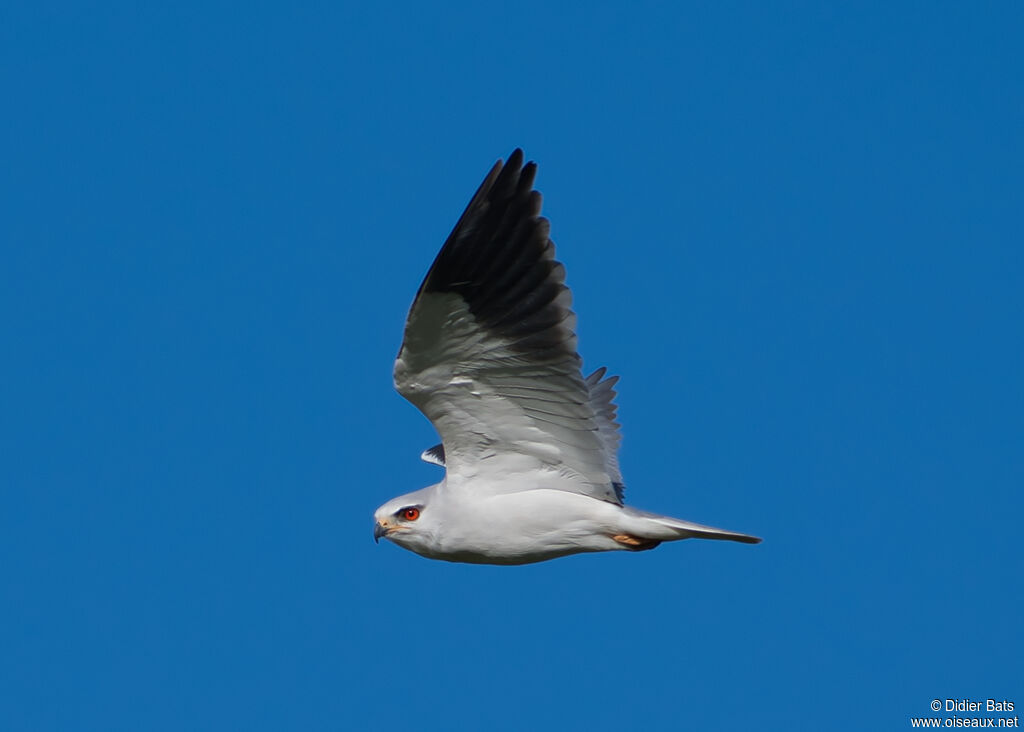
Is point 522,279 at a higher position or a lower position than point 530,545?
higher

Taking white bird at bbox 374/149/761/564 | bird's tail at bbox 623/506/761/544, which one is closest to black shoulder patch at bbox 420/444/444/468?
white bird at bbox 374/149/761/564

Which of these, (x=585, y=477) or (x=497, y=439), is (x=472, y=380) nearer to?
(x=497, y=439)

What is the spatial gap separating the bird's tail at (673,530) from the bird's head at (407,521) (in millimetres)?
1549

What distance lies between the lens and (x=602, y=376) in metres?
13.4

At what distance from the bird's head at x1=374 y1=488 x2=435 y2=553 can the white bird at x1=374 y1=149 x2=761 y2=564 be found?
1 centimetres

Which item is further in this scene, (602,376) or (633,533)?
(602,376)

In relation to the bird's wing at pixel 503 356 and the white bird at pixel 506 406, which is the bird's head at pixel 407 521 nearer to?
the white bird at pixel 506 406

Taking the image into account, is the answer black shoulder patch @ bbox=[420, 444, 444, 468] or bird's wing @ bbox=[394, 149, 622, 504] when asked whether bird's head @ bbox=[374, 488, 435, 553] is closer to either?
bird's wing @ bbox=[394, 149, 622, 504]

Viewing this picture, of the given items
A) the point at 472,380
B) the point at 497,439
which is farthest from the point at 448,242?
the point at 497,439

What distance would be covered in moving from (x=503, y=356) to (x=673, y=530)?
72.8 inches

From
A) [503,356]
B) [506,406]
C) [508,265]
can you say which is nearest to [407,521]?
[506,406]

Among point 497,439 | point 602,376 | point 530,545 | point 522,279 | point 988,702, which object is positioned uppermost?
point 602,376

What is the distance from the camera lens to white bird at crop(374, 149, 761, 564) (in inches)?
345

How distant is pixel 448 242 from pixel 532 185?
27.4 inches
